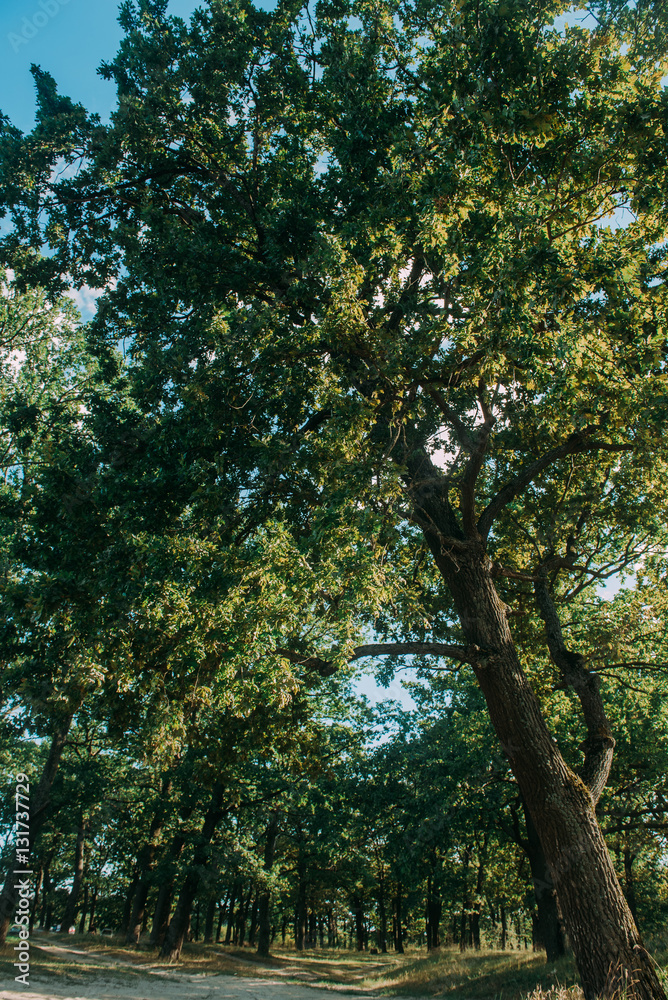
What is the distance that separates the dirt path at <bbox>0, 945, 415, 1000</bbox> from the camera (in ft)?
40.3

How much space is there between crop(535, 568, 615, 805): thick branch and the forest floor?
257cm

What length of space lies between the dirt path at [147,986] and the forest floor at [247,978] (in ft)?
0.10

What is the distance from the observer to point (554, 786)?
7.30m

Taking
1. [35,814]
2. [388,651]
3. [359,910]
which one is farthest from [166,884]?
[359,910]

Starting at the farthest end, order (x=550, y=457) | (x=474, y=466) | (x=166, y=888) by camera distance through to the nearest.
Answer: (x=166, y=888)
(x=550, y=457)
(x=474, y=466)

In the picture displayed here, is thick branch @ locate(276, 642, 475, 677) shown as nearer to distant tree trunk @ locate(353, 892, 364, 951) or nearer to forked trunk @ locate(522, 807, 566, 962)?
forked trunk @ locate(522, 807, 566, 962)

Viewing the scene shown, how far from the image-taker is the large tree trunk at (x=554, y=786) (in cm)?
623

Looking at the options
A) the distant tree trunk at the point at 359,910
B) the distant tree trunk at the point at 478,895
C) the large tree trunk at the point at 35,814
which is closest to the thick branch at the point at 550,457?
the large tree trunk at the point at 35,814

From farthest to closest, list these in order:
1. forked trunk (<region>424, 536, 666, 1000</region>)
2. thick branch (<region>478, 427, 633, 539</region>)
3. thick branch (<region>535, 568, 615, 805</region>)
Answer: thick branch (<region>478, 427, 633, 539</region>) → thick branch (<region>535, 568, 615, 805</region>) → forked trunk (<region>424, 536, 666, 1000</region>)

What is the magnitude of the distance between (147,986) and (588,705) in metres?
15.9

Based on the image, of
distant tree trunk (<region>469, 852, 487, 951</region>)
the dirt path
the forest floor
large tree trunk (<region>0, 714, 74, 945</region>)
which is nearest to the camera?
the dirt path

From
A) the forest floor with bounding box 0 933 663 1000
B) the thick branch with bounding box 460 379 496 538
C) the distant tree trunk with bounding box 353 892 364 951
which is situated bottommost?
the distant tree trunk with bounding box 353 892 364 951

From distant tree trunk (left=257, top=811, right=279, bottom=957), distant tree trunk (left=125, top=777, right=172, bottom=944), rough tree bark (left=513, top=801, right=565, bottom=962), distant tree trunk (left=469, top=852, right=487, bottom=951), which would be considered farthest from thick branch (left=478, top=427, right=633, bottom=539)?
distant tree trunk (left=257, top=811, right=279, bottom=957)

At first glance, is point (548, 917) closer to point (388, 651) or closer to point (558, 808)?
point (558, 808)
